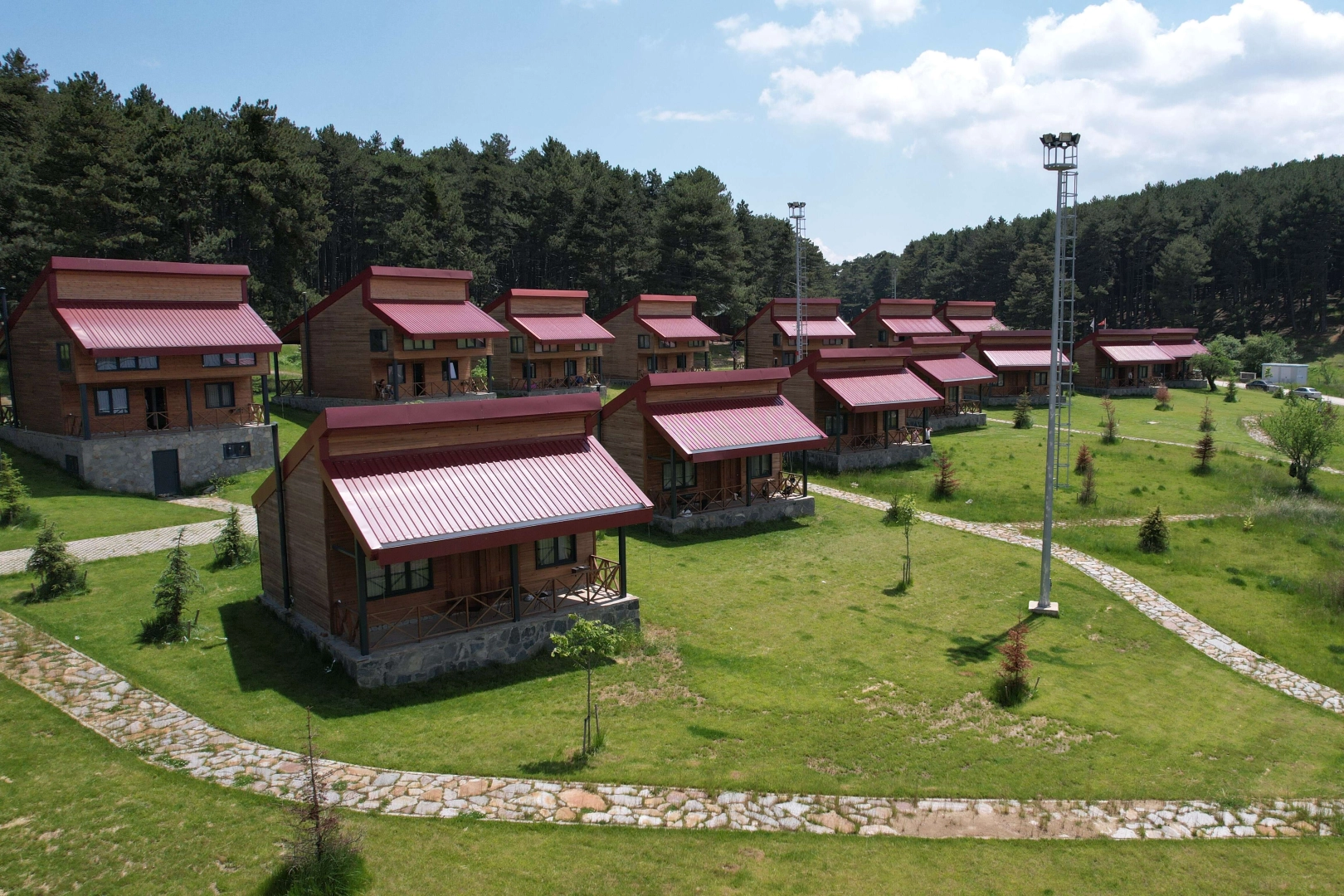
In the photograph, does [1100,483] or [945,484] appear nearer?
[945,484]

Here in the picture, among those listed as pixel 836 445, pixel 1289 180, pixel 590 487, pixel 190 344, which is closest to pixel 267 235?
pixel 190 344

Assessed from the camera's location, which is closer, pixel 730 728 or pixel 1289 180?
pixel 730 728

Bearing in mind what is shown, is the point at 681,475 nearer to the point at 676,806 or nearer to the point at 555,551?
the point at 555,551

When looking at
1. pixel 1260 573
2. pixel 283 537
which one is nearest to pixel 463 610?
pixel 283 537

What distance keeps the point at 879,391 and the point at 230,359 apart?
29043 mm

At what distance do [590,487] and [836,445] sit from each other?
72.7ft

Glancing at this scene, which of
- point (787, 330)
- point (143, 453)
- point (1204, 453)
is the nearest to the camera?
point (143, 453)

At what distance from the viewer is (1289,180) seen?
109m

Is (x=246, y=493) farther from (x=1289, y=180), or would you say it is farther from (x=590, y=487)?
(x=1289, y=180)

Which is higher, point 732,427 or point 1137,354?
point 1137,354

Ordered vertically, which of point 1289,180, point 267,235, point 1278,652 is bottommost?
point 1278,652

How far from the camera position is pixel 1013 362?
2489 inches

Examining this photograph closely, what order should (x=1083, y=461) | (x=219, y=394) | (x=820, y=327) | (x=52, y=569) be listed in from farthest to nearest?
(x=820, y=327), (x=1083, y=461), (x=219, y=394), (x=52, y=569)

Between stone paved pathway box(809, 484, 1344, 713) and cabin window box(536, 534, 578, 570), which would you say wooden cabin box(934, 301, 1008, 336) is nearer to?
stone paved pathway box(809, 484, 1344, 713)
